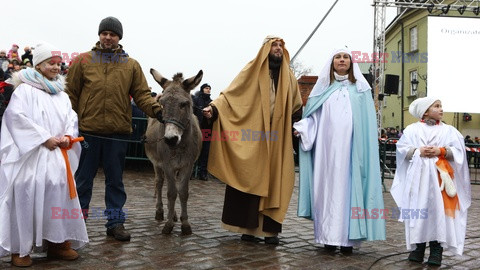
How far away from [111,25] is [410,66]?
33797mm

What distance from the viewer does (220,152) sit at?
18.9 feet

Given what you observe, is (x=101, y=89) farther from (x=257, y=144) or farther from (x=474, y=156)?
(x=474, y=156)

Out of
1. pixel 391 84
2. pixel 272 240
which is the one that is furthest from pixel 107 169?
pixel 391 84

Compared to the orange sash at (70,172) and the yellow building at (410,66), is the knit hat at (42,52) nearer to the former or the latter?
the orange sash at (70,172)

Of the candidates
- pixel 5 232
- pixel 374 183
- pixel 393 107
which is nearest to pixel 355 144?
pixel 374 183

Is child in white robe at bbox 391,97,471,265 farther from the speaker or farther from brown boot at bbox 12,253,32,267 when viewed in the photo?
the speaker

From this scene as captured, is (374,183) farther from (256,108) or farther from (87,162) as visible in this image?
(87,162)

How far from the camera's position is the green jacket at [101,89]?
17.5 feet

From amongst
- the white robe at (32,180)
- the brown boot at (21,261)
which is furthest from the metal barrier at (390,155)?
the brown boot at (21,261)

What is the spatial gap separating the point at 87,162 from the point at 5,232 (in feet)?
4.62

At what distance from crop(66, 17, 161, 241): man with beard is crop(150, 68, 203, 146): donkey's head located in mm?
447

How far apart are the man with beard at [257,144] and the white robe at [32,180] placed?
6.04ft

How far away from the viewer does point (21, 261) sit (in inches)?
166

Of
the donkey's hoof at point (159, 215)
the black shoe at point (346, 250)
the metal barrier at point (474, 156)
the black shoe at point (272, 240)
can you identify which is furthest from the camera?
the metal barrier at point (474, 156)
